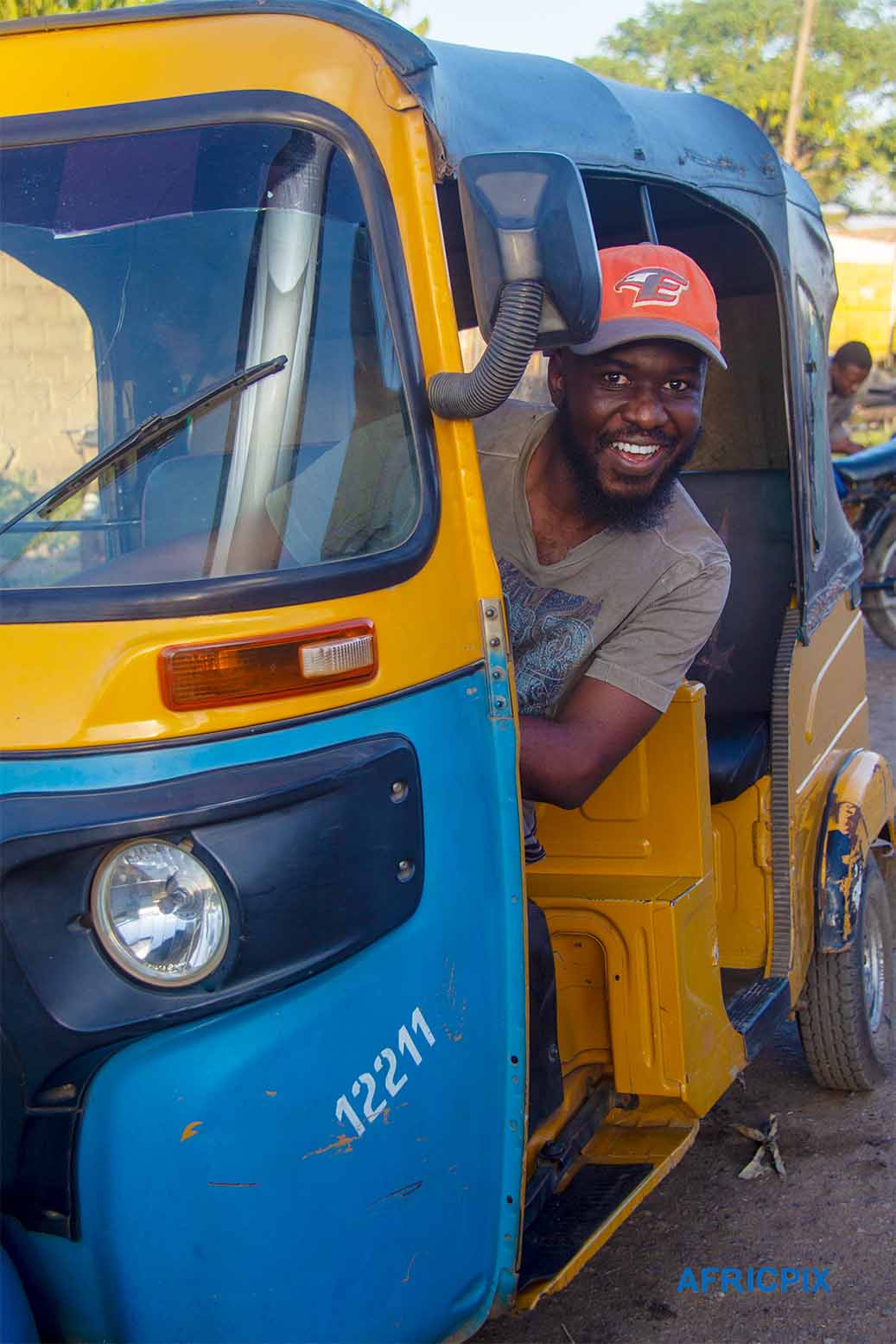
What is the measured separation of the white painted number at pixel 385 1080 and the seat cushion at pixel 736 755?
132 centimetres

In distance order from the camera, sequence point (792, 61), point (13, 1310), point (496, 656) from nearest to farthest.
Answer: point (13, 1310) < point (496, 656) < point (792, 61)

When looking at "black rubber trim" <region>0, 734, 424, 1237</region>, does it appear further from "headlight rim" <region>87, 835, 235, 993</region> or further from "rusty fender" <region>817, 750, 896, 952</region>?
"rusty fender" <region>817, 750, 896, 952</region>

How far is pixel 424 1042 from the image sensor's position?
187cm

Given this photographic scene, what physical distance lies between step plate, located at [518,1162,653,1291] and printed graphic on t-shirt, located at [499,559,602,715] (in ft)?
2.82

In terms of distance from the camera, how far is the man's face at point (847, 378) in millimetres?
8953

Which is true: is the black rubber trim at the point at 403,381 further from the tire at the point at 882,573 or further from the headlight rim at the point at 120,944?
the tire at the point at 882,573

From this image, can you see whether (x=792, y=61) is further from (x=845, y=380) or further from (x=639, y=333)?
(x=639, y=333)

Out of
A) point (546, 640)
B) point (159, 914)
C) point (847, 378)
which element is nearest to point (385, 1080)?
point (159, 914)

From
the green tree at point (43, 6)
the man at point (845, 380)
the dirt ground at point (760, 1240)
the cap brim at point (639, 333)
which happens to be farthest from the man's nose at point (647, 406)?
the man at point (845, 380)

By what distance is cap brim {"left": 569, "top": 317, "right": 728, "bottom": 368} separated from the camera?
2455mm

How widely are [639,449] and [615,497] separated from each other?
101 millimetres

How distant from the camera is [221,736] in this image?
1.65 metres

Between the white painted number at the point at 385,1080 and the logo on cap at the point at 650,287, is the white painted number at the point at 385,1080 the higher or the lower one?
the lower one


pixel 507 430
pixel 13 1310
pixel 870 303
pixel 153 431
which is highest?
pixel 870 303
